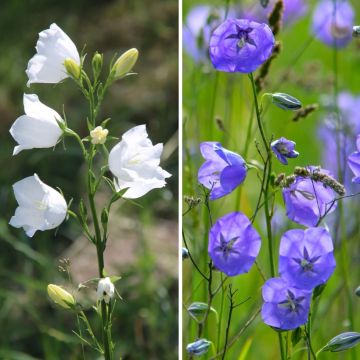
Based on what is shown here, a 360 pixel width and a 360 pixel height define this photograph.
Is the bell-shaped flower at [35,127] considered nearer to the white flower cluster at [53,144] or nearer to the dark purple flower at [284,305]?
the white flower cluster at [53,144]

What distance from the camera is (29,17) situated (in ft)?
11.7

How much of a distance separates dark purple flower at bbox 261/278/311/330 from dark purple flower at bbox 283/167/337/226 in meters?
0.09

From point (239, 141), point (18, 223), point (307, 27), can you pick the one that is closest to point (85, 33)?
point (307, 27)

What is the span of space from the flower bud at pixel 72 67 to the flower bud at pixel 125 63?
0.05 meters

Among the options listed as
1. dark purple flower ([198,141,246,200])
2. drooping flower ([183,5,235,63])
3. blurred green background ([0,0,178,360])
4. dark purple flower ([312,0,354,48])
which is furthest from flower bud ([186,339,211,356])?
dark purple flower ([312,0,354,48])

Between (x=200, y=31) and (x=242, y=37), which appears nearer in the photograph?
(x=242, y=37)

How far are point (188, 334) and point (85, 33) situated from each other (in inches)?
92.6

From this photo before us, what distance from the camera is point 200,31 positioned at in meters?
1.78

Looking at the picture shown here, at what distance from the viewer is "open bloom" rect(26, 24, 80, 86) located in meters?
1.23

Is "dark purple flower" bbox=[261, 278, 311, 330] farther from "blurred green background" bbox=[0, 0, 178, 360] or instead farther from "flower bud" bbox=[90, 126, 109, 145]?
"blurred green background" bbox=[0, 0, 178, 360]

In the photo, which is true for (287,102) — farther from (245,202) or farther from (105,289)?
(245,202)

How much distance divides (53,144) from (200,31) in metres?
0.64

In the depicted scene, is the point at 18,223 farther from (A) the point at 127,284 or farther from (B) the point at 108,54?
(B) the point at 108,54

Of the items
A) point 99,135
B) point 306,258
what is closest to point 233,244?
point 306,258
